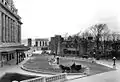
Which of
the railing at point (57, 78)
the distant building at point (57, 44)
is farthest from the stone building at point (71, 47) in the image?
the railing at point (57, 78)

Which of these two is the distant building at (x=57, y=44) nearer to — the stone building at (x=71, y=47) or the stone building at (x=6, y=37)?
the stone building at (x=71, y=47)

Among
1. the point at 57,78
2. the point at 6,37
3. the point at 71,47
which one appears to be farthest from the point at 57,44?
the point at 57,78

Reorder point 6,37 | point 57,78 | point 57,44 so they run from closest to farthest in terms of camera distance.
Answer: point 57,78 < point 6,37 < point 57,44

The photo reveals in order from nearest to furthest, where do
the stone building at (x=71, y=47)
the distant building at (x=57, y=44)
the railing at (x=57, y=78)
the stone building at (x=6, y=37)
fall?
1. the railing at (x=57, y=78)
2. the stone building at (x=6, y=37)
3. the stone building at (x=71, y=47)
4. the distant building at (x=57, y=44)

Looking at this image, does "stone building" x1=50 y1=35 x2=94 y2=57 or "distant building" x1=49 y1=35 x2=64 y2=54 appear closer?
"stone building" x1=50 y1=35 x2=94 y2=57

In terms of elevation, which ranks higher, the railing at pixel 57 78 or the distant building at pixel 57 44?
the distant building at pixel 57 44

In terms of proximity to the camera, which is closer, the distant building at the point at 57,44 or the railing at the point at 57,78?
the railing at the point at 57,78

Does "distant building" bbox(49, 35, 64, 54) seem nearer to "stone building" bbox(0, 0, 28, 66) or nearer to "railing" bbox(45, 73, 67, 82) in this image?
"stone building" bbox(0, 0, 28, 66)

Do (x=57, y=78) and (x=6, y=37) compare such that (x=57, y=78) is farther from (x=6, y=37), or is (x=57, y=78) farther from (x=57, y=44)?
(x=57, y=44)

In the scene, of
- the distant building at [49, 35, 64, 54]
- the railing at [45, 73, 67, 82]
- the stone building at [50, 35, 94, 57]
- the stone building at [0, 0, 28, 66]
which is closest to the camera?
the railing at [45, 73, 67, 82]

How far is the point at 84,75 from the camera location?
23.7 meters

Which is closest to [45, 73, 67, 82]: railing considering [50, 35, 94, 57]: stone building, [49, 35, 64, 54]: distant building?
[50, 35, 94, 57]: stone building

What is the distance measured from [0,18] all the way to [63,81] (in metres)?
22.6

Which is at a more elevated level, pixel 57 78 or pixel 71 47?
pixel 71 47
